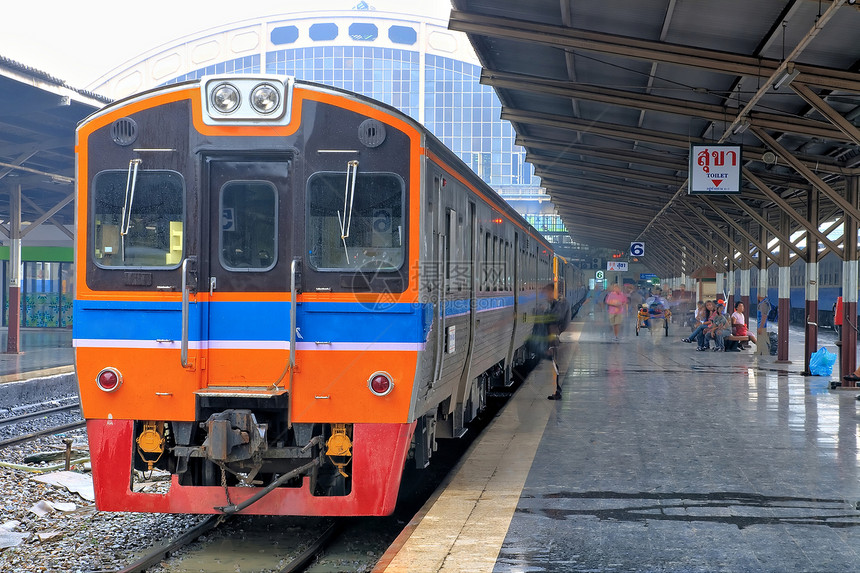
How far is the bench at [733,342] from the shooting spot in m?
24.0

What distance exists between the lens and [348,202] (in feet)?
21.2

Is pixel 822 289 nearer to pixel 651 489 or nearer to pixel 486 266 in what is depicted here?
pixel 486 266

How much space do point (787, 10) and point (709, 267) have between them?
22.4 meters

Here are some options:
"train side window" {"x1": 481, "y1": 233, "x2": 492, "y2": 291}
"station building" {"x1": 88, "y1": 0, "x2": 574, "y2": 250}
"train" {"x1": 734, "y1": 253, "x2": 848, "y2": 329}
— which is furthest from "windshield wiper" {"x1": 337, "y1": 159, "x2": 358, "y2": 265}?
"station building" {"x1": 88, "y1": 0, "x2": 574, "y2": 250}

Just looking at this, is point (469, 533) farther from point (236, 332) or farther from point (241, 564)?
point (236, 332)

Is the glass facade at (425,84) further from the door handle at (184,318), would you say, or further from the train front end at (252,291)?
the door handle at (184,318)

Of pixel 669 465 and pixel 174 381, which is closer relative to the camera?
pixel 174 381

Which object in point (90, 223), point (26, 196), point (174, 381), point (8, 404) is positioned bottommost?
point (8, 404)

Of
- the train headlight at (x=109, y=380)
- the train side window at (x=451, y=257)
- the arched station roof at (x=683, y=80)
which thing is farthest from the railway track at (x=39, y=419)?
the arched station roof at (x=683, y=80)

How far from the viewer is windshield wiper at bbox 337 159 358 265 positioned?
254 inches

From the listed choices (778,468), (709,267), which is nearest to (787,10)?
(778,468)

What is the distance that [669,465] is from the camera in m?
8.45

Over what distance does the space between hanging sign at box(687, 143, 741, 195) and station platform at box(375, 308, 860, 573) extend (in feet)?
11.3

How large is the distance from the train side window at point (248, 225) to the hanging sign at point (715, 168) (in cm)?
1034
